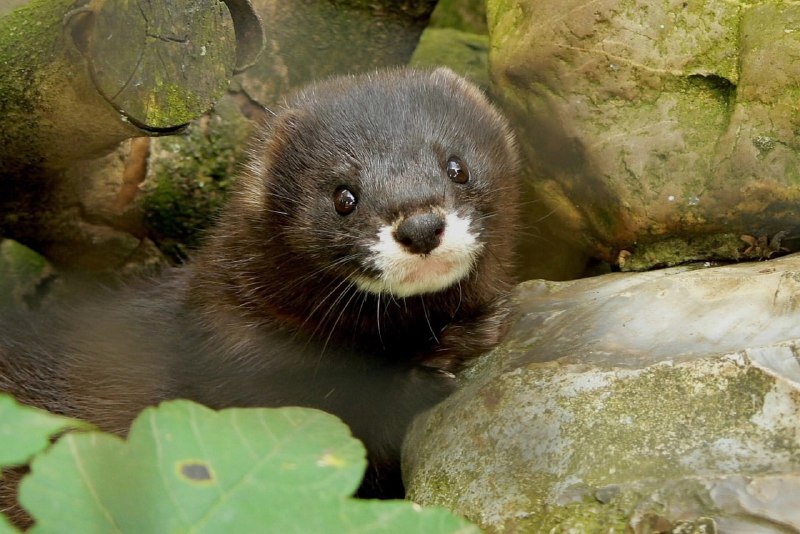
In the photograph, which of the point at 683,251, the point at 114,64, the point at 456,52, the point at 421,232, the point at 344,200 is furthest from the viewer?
the point at 456,52

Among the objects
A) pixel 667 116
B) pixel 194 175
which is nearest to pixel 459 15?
pixel 194 175

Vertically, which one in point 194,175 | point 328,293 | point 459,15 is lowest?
point 328,293

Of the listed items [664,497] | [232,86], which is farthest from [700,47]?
[232,86]

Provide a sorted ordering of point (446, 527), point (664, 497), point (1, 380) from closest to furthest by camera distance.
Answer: point (446, 527)
point (664, 497)
point (1, 380)

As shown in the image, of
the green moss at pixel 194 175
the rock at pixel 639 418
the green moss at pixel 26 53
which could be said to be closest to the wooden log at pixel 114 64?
the green moss at pixel 26 53

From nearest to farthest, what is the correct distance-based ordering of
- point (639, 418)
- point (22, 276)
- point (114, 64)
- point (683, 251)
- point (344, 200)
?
point (639, 418)
point (114, 64)
point (344, 200)
point (683, 251)
point (22, 276)

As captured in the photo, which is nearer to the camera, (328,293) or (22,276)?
(328,293)

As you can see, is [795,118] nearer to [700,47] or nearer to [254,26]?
[700,47]

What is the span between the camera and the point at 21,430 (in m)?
1.22

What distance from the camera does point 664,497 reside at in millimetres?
2158

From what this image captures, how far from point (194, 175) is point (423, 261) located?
2161mm

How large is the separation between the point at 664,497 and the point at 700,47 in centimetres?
180

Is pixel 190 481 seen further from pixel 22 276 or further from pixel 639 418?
pixel 22 276

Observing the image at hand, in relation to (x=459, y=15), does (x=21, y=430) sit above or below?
below
